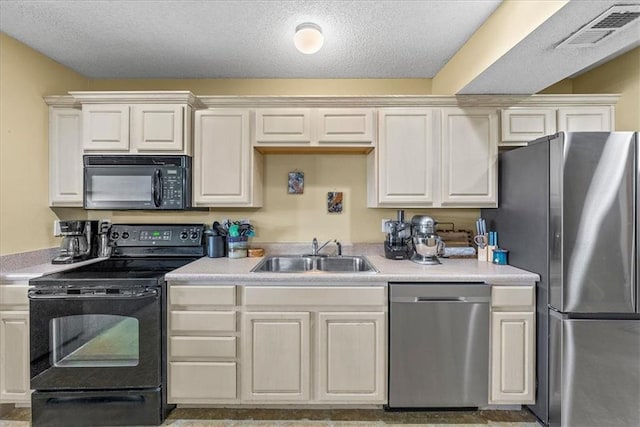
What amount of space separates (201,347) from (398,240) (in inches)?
63.6

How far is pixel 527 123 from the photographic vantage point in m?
2.45

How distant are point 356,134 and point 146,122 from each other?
157 centimetres

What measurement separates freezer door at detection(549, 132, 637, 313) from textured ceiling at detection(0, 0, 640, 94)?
0.55 m

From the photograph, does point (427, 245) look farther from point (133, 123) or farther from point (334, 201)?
point (133, 123)

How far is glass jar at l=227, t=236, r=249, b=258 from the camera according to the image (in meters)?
2.62

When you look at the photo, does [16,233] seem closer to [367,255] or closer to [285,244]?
[285,244]

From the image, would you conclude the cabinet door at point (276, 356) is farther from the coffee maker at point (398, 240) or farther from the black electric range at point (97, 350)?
the coffee maker at point (398, 240)

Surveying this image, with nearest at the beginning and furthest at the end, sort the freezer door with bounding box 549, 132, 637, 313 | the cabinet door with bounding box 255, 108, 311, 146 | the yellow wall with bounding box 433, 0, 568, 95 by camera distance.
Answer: the yellow wall with bounding box 433, 0, 568, 95 → the freezer door with bounding box 549, 132, 637, 313 → the cabinet door with bounding box 255, 108, 311, 146

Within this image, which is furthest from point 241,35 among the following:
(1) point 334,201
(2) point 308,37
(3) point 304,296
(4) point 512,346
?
(4) point 512,346

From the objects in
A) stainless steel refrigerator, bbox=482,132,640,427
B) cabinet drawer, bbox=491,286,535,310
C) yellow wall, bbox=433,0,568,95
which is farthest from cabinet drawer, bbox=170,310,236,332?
yellow wall, bbox=433,0,568,95

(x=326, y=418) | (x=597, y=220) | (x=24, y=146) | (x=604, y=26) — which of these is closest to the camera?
(x=604, y=26)

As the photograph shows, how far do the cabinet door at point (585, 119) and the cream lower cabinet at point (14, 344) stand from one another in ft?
13.0

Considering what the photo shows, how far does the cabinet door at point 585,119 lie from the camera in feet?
7.95

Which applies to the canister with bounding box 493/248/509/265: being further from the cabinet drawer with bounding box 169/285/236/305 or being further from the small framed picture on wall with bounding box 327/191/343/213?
the cabinet drawer with bounding box 169/285/236/305
